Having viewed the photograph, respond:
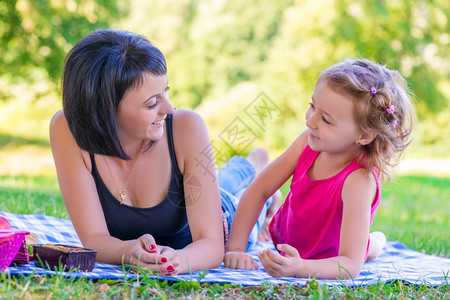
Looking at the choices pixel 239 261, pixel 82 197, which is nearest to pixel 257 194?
pixel 239 261

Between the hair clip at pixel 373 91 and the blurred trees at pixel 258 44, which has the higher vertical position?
the blurred trees at pixel 258 44

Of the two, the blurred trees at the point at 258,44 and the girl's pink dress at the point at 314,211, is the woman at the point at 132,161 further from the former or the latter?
the blurred trees at the point at 258,44

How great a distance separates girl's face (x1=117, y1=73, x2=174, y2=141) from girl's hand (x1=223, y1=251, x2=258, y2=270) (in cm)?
73

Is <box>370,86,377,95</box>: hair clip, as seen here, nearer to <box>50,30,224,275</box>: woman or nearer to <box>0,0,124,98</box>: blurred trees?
<box>50,30,224,275</box>: woman

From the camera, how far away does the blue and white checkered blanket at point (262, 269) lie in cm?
251

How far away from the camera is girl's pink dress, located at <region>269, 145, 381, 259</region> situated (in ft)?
9.98

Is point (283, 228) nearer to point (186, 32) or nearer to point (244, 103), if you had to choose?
point (244, 103)

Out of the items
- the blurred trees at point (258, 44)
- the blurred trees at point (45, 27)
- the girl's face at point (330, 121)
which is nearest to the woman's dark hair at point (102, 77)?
the girl's face at point (330, 121)

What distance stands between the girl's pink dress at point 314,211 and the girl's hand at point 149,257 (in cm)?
94

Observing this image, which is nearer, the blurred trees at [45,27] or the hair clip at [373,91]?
the hair clip at [373,91]

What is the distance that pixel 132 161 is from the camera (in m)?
3.09

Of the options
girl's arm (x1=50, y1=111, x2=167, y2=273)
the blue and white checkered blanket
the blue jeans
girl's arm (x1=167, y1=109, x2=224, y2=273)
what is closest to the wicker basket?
the blue and white checkered blanket

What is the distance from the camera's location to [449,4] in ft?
47.9

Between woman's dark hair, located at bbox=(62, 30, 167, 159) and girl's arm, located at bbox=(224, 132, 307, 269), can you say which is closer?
woman's dark hair, located at bbox=(62, 30, 167, 159)
